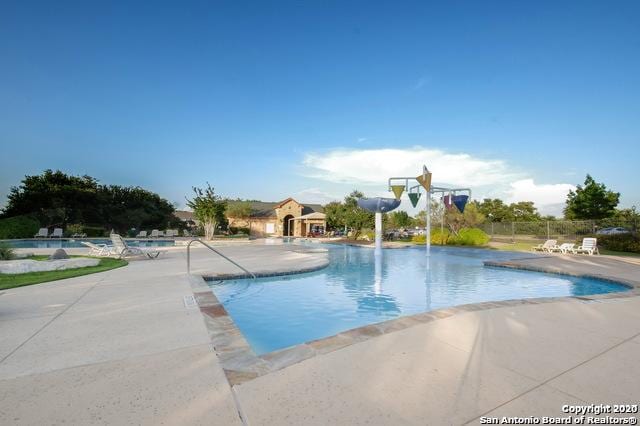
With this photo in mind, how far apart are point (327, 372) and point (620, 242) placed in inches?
888

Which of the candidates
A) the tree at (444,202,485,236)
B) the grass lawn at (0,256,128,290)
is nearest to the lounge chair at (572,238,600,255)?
the tree at (444,202,485,236)

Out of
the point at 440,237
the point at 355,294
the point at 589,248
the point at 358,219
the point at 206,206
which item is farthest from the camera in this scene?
the point at 358,219

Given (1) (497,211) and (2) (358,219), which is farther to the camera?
(1) (497,211)

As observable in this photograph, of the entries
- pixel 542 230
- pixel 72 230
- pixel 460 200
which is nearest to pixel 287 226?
pixel 72 230

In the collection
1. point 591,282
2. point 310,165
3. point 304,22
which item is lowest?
point 591,282

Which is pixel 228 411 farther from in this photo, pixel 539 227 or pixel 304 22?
pixel 539 227

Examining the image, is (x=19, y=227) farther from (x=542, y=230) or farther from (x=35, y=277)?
(x=542, y=230)

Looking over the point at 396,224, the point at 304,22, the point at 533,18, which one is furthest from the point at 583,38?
the point at 396,224

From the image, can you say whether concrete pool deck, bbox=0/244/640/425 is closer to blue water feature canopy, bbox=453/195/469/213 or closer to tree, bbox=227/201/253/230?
blue water feature canopy, bbox=453/195/469/213

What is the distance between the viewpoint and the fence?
22203 millimetres

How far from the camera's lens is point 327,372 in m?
2.65

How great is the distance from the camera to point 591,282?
899cm

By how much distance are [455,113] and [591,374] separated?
1771cm

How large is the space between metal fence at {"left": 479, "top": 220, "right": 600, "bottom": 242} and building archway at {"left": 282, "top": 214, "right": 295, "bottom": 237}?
22446 millimetres
